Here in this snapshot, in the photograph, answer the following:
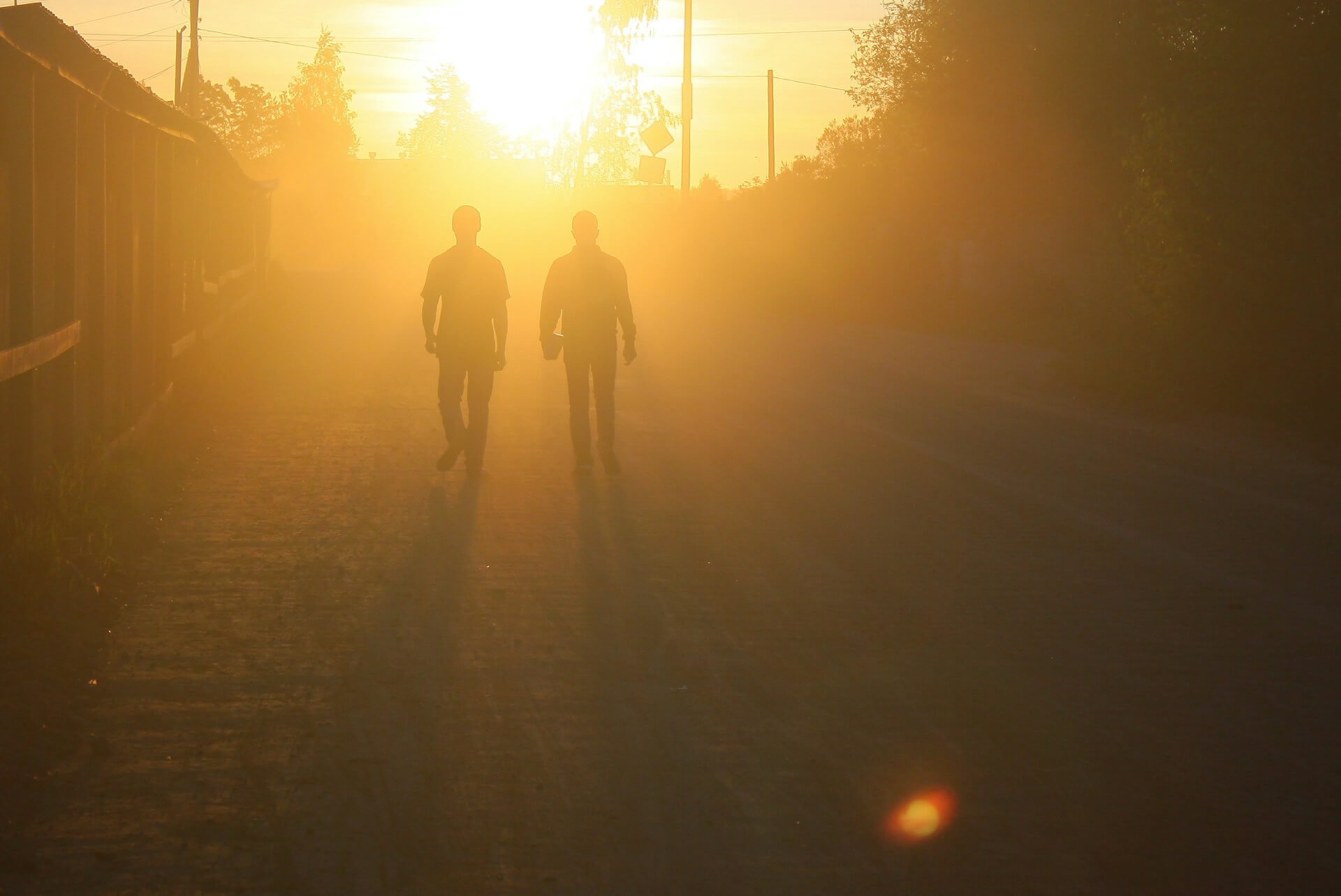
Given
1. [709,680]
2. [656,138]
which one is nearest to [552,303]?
[709,680]

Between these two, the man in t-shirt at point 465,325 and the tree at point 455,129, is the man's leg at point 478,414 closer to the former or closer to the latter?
the man in t-shirt at point 465,325

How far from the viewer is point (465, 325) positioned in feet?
33.3

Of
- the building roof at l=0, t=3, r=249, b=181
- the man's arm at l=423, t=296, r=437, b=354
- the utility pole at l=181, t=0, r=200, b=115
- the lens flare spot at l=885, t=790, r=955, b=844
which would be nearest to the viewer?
the lens flare spot at l=885, t=790, r=955, b=844

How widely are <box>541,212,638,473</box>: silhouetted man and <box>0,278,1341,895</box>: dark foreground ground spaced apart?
452mm

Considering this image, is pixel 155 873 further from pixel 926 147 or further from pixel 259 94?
pixel 259 94

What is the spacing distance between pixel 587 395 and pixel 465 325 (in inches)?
41.1

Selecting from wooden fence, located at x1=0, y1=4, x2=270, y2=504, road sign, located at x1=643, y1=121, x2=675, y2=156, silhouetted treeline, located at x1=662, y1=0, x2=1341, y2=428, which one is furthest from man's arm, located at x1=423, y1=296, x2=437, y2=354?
road sign, located at x1=643, y1=121, x2=675, y2=156

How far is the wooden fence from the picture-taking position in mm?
6875

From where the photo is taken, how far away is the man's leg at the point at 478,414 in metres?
10.1

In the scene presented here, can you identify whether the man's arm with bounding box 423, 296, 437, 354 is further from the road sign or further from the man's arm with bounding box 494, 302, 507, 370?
the road sign

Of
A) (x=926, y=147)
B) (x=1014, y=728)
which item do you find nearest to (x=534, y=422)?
(x=1014, y=728)

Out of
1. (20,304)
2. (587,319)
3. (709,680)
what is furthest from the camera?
(587,319)

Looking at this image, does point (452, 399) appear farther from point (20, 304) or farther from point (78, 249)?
point (20, 304)

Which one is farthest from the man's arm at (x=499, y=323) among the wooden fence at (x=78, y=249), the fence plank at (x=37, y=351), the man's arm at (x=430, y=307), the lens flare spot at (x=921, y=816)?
the lens flare spot at (x=921, y=816)
